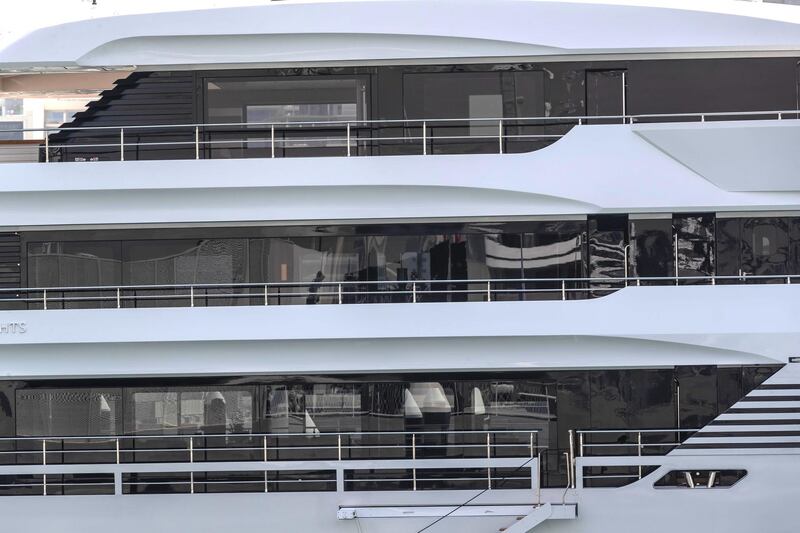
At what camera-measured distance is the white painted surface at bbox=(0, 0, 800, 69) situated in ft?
35.2

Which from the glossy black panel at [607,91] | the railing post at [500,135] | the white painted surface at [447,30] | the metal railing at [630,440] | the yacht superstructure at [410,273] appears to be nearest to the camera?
the yacht superstructure at [410,273]

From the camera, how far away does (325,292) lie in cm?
1105

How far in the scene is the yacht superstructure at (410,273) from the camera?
1026cm

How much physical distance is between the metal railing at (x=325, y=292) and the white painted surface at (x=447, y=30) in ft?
7.94

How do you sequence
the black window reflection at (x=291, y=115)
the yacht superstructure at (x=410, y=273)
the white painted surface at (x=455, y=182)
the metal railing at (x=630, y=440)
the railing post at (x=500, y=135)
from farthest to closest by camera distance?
1. the black window reflection at (x=291, y=115)
2. the railing post at (x=500, y=135)
3. the metal railing at (x=630, y=440)
4. the white painted surface at (x=455, y=182)
5. the yacht superstructure at (x=410, y=273)

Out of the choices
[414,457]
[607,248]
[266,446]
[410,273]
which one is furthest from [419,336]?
[607,248]

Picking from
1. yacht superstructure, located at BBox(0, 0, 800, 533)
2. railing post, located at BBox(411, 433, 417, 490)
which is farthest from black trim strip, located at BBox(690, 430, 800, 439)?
railing post, located at BBox(411, 433, 417, 490)

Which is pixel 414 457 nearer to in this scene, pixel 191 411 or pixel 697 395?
pixel 191 411

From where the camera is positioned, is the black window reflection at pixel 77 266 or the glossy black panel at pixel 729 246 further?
the black window reflection at pixel 77 266

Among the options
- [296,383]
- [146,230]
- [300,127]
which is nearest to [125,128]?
[146,230]

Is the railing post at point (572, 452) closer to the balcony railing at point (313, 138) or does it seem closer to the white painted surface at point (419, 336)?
the white painted surface at point (419, 336)

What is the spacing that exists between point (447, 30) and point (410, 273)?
8.53 ft

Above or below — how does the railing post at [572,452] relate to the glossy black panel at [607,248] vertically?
below

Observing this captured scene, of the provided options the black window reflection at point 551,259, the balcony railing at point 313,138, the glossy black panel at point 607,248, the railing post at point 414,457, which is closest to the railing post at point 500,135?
the balcony railing at point 313,138
